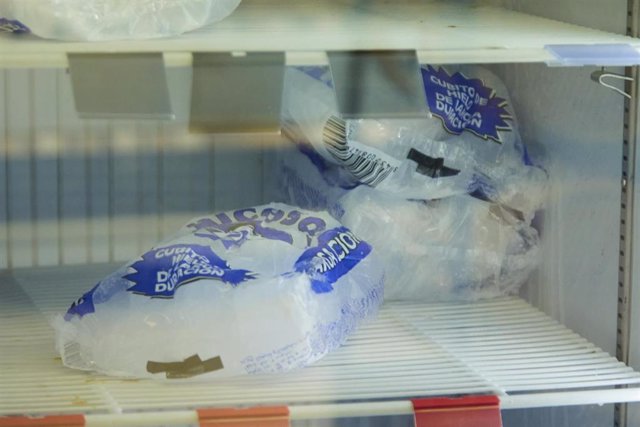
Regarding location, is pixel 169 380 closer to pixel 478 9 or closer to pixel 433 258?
pixel 433 258

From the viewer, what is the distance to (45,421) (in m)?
1.16

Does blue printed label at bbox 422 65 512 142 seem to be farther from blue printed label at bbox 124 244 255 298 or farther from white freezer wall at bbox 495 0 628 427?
blue printed label at bbox 124 244 255 298

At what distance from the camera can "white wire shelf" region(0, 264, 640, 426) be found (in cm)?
123

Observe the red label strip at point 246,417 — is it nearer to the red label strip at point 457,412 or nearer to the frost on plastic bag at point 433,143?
the red label strip at point 457,412

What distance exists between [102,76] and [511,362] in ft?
2.08

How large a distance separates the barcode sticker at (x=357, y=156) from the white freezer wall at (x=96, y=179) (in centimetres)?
11

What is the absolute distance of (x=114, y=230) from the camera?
1.51 metres

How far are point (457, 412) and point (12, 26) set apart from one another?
65cm

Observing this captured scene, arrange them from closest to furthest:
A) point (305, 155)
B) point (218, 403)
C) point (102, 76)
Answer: point (102, 76), point (218, 403), point (305, 155)

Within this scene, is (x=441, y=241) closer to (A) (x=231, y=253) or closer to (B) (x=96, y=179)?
(A) (x=231, y=253)

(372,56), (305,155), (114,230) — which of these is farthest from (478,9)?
(114,230)

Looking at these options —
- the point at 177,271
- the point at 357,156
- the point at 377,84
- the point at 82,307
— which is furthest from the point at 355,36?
the point at 82,307

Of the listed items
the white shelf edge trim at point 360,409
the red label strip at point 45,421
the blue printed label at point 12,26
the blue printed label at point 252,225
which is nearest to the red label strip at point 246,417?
the white shelf edge trim at point 360,409

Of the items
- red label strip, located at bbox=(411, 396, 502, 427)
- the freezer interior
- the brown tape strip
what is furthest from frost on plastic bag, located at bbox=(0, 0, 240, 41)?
red label strip, located at bbox=(411, 396, 502, 427)
